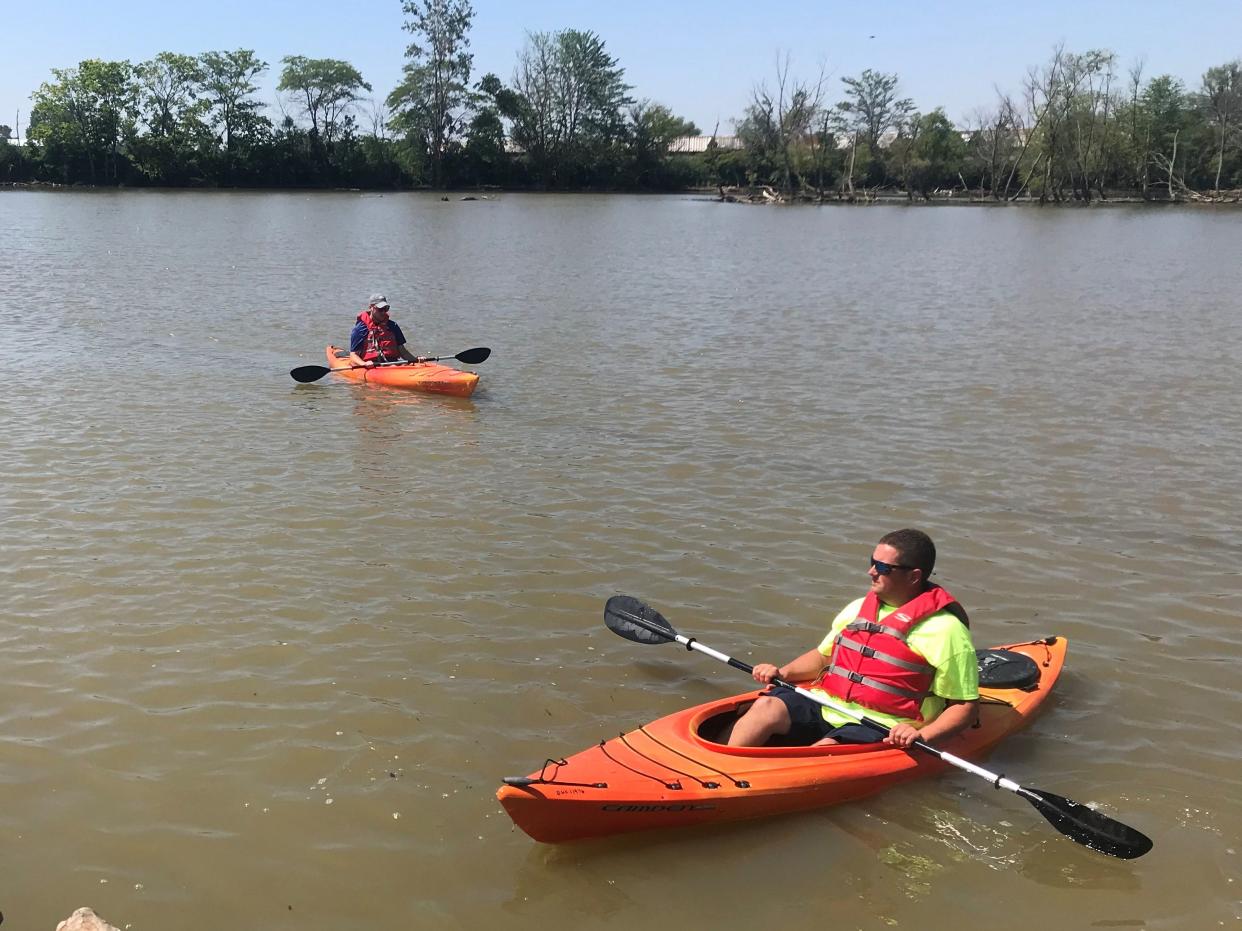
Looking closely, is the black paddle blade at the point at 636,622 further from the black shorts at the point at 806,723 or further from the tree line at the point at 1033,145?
the tree line at the point at 1033,145

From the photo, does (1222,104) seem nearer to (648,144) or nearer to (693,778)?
(648,144)

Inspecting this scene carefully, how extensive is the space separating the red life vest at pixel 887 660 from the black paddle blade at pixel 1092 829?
637mm

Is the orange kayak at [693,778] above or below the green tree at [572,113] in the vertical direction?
below

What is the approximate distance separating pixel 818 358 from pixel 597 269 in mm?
12975

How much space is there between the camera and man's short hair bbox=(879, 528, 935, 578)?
4641mm

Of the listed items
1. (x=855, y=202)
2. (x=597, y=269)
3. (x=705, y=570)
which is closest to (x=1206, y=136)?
(x=855, y=202)

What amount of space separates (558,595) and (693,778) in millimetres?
2615

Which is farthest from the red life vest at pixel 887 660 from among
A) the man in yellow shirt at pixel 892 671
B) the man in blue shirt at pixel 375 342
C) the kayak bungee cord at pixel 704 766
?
the man in blue shirt at pixel 375 342

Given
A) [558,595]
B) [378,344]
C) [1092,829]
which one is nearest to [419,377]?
[378,344]

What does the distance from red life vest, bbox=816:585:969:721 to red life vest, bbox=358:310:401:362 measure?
→ 976 cm

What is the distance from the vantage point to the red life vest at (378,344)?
13516mm

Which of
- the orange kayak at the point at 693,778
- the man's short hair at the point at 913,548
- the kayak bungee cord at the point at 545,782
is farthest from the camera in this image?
the man's short hair at the point at 913,548

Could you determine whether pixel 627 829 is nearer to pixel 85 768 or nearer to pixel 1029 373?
pixel 85 768

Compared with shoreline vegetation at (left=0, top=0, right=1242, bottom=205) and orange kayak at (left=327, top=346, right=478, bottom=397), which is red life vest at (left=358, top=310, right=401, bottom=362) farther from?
shoreline vegetation at (left=0, top=0, right=1242, bottom=205)
